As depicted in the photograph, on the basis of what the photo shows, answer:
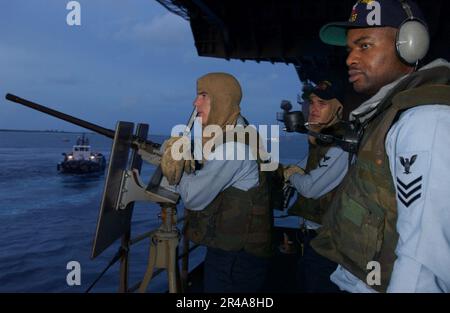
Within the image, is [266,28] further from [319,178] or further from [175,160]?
[175,160]

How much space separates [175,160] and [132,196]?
52 centimetres

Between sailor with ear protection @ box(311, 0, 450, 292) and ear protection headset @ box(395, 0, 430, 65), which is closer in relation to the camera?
sailor with ear protection @ box(311, 0, 450, 292)

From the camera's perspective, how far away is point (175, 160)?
2.78 m

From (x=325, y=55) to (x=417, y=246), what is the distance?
13147mm

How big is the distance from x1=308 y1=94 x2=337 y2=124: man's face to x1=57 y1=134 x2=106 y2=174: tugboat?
3074 inches

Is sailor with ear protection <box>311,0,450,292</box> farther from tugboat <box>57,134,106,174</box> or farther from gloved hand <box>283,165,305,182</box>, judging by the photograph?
tugboat <box>57,134,106,174</box>

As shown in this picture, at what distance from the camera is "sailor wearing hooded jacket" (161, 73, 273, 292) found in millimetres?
2732

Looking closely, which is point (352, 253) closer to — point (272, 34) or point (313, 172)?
point (313, 172)

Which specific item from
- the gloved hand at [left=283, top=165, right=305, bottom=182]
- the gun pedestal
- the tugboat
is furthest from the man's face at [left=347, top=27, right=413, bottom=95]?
the tugboat

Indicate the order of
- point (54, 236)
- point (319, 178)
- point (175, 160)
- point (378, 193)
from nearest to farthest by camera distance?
point (378, 193) → point (175, 160) → point (319, 178) → point (54, 236)

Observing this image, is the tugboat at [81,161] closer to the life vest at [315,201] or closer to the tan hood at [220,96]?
the life vest at [315,201]

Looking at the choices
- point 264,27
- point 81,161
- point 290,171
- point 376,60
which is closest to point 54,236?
point 264,27
